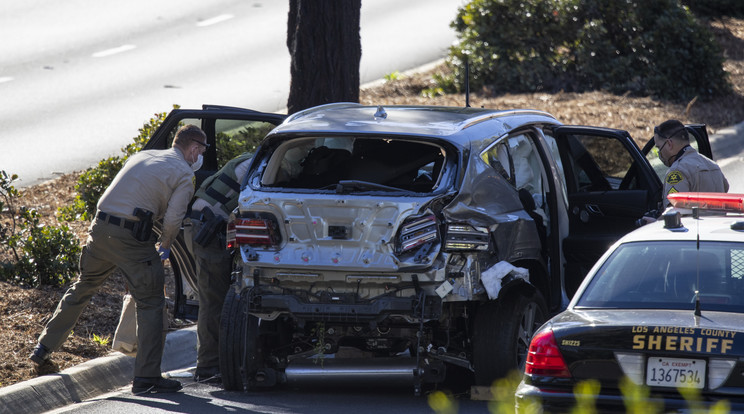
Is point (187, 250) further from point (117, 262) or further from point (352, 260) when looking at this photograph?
point (352, 260)

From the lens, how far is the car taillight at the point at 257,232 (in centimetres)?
718

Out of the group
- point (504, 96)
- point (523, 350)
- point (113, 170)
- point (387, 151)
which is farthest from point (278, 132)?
point (504, 96)

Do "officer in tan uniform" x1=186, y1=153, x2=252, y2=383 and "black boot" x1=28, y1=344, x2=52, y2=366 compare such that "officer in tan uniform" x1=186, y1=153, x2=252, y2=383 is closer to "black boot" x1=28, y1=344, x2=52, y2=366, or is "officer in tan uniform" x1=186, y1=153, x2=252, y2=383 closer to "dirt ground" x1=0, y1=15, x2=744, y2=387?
"dirt ground" x1=0, y1=15, x2=744, y2=387

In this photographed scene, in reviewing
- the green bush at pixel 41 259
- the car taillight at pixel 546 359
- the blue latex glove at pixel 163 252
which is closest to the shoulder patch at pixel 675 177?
the car taillight at pixel 546 359

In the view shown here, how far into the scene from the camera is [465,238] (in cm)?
698

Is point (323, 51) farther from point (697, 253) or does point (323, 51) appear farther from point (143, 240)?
point (697, 253)

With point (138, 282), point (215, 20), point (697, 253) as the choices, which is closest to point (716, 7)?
point (215, 20)

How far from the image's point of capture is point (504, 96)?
1688cm

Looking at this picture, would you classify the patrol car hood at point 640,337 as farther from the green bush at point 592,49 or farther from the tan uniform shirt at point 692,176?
the green bush at point 592,49

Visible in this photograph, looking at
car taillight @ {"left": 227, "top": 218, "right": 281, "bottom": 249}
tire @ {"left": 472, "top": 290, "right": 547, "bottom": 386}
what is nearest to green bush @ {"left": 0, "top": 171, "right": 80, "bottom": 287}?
car taillight @ {"left": 227, "top": 218, "right": 281, "bottom": 249}

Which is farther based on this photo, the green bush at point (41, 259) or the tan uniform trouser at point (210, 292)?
the green bush at point (41, 259)

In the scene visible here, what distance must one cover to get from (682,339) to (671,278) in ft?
1.99

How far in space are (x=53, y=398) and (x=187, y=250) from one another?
1.51m

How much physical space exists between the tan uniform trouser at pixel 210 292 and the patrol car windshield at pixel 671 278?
2995 millimetres
